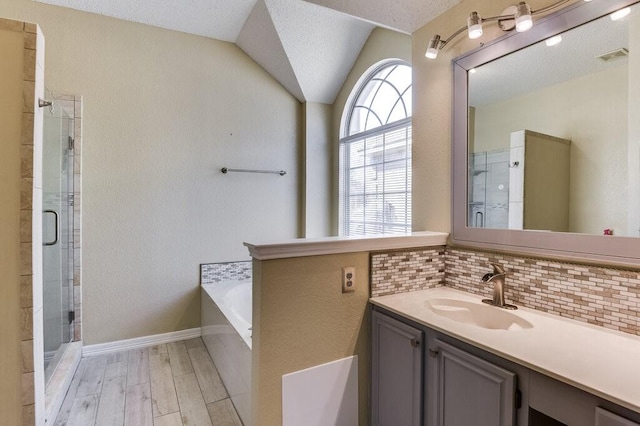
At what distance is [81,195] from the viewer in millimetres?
2676

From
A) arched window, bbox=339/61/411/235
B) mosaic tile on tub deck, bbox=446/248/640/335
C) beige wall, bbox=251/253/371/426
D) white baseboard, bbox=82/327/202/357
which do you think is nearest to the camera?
Answer: mosaic tile on tub deck, bbox=446/248/640/335

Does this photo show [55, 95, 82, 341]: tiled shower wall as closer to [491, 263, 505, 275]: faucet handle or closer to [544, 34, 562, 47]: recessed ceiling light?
[491, 263, 505, 275]: faucet handle

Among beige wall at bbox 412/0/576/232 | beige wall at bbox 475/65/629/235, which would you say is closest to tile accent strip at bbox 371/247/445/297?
beige wall at bbox 412/0/576/232

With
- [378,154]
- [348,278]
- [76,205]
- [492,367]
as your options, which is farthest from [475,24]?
[76,205]

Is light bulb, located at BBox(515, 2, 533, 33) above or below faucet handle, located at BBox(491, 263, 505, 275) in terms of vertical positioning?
above

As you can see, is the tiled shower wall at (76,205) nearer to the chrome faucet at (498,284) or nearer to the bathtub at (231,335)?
the bathtub at (231,335)

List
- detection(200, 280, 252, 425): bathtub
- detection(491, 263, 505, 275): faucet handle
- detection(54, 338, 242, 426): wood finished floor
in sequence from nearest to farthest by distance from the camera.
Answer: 1. detection(491, 263, 505, 275): faucet handle
2. detection(200, 280, 252, 425): bathtub
3. detection(54, 338, 242, 426): wood finished floor

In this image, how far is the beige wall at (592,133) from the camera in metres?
1.24

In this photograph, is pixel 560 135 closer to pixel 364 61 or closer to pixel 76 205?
pixel 364 61

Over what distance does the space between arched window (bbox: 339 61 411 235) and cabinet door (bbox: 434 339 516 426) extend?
1.64 meters

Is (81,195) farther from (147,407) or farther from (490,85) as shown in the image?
(490,85)

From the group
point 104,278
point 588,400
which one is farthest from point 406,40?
point 104,278

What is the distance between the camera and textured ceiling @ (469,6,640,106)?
1.27m

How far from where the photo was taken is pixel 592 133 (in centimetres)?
132
